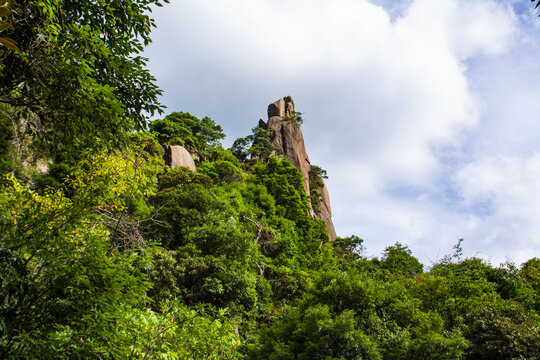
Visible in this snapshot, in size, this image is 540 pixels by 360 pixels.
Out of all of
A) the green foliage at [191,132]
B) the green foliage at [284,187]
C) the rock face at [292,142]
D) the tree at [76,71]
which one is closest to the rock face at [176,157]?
the green foliage at [191,132]

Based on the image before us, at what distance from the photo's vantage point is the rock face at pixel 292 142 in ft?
130

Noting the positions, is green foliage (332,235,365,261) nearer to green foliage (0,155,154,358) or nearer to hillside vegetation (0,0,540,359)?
hillside vegetation (0,0,540,359)

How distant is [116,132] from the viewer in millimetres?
4680

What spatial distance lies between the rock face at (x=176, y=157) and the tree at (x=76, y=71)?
18755mm

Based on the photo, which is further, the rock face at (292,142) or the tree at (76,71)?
the rock face at (292,142)

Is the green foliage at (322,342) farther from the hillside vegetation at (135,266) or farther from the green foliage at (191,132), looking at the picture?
the green foliage at (191,132)

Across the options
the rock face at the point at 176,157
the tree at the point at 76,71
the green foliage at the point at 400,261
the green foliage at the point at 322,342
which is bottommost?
the green foliage at the point at 322,342

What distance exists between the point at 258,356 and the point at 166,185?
11.5 metres

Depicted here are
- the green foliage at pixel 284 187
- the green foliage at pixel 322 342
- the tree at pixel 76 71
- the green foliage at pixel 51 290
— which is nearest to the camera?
the green foliage at pixel 51 290

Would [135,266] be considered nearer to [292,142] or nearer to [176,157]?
[176,157]

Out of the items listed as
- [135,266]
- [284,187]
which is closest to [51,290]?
[135,266]

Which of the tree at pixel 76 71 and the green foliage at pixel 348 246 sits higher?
the green foliage at pixel 348 246

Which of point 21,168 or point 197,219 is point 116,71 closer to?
point 197,219

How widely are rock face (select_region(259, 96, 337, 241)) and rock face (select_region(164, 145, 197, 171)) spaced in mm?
15645
